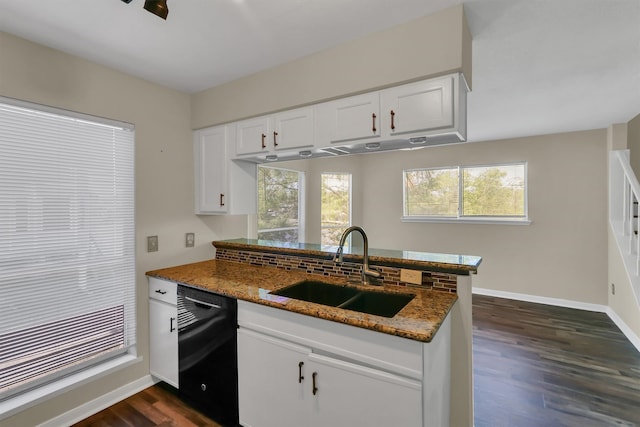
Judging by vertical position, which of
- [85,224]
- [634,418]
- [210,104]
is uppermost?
[210,104]

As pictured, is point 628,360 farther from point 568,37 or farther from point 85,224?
point 85,224

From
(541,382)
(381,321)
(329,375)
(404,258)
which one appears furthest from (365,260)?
(541,382)

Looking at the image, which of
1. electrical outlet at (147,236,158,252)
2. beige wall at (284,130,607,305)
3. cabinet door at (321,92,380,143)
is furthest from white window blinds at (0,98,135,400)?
beige wall at (284,130,607,305)

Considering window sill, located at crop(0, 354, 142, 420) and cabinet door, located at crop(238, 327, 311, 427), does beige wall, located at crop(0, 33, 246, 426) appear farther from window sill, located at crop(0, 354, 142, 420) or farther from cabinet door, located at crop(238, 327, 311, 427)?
cabinet door, located at crop(238, 327, 311, 427)

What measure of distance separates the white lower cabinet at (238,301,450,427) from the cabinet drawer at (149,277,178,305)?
72 cm

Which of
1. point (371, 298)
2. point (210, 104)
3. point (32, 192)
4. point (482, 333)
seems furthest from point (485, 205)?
point (32, 192)

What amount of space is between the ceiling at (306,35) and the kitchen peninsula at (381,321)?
4.63ft

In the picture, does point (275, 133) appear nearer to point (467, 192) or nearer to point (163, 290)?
point (163, 290)

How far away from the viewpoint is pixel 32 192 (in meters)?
1.88

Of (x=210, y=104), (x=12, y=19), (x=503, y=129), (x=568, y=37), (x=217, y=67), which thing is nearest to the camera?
(x=12, y=19)

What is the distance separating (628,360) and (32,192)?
4.97m

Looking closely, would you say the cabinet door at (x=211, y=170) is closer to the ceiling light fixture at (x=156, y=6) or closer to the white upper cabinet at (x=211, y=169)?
the white upper cabinet at (x=211, y=169)

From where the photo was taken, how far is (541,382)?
246 centimetres

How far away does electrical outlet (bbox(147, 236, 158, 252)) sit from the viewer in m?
2.46
